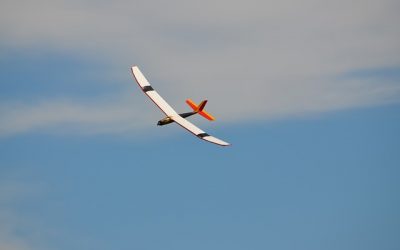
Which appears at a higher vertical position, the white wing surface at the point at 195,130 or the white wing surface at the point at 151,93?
the white wing surface at the point at 151,93

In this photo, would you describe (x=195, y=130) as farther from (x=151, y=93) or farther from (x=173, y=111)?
(x=151, y=93)

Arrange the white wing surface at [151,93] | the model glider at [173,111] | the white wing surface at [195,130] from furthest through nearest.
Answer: the white wing surface at [151,93], the model glider at [173,111], the white wing surface at [195,130]

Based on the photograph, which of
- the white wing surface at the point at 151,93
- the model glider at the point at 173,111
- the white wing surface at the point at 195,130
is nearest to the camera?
the white wing surface at the point at 195,130

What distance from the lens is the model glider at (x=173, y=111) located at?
11581 centimetres

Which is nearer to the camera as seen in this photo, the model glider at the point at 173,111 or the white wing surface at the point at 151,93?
the model glider at the point at 173,111

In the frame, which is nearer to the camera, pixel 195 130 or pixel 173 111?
pixel 195 130

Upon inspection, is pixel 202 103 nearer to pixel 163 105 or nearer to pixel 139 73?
pixel 163 105

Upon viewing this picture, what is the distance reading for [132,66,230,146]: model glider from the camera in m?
116

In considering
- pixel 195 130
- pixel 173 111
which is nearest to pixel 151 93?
pixel 173 111

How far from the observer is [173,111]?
124062 mm

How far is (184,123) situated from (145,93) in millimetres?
13002

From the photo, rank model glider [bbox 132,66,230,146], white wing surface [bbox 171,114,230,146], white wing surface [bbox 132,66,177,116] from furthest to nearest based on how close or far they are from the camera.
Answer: white wing surface [bbox 132,66,177,116]
model glider [bbox 132,66,230,146]
white wing surface [bbox 171,114,230,146]

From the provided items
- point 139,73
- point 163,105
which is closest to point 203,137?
point 163,105

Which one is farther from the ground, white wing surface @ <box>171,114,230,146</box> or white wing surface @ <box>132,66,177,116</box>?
white wing surface @ <box>132,66,177,116</box>
